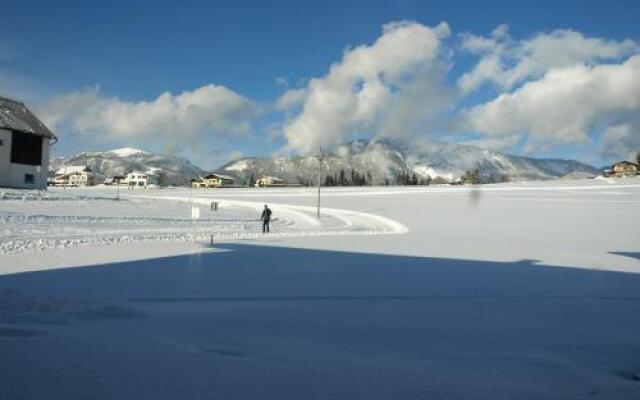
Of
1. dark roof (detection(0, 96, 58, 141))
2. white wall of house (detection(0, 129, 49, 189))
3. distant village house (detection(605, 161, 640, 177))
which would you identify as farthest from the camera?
distant village house (detection(605, 161, 640, 177))

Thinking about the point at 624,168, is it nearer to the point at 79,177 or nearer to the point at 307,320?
the point at 79,177

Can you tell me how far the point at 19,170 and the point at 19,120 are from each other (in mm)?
5692

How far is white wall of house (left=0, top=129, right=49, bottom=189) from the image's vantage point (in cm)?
5566

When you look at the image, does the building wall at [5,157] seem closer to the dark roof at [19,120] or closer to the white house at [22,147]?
the white house at [22,147]

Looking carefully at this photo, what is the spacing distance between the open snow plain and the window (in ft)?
126

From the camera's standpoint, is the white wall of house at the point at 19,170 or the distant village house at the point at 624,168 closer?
the white wall of house at the point at 19,170

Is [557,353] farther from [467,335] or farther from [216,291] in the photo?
[216,291]

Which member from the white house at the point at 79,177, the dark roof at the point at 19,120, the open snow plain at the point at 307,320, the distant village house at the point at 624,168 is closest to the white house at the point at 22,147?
the dark roof at the point at 19,120

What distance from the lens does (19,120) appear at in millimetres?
58594

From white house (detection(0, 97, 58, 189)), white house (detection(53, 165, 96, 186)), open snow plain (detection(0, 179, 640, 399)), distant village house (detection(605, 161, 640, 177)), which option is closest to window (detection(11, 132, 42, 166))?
white house (detection(0, 97, 58, 189))

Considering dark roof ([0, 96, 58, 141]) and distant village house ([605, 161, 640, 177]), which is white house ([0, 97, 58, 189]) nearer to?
dark roof ([0, 96, 58, 141])

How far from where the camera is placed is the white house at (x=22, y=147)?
56.0 m

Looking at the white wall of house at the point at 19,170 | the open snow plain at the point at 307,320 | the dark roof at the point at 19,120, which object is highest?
the dark roof at the point at 19,120

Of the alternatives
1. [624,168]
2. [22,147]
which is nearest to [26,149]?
[22,147]
